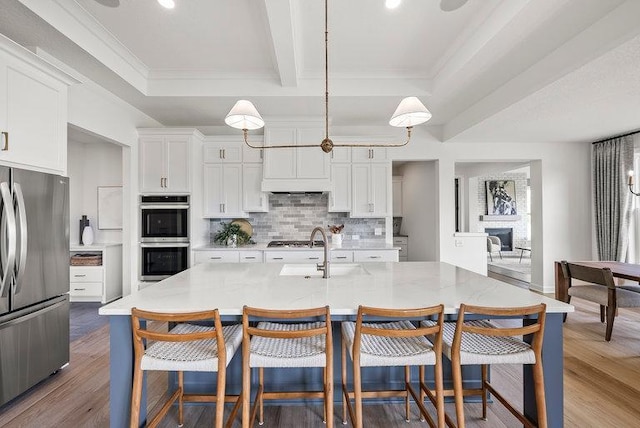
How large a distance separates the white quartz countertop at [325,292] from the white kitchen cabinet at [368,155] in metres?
2.56

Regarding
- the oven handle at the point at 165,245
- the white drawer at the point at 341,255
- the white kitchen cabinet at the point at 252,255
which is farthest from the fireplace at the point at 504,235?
the oven handle at the point at 165,245

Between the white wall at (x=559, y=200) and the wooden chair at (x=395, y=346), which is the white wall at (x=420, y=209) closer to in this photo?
the white wall at (x=559, y=200)

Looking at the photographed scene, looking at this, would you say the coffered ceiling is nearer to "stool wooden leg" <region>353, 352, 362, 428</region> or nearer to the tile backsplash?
the tile backsplash

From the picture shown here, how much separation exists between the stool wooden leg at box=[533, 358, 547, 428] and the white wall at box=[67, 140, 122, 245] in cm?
557

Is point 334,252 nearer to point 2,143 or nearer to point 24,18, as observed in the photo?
point 2,143

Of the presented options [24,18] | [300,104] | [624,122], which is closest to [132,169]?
[24,18]

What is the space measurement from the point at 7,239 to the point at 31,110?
927mm

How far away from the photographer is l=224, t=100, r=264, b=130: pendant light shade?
2124mm

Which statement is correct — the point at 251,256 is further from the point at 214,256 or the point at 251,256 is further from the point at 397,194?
the point at 397,194

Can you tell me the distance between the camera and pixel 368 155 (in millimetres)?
4668

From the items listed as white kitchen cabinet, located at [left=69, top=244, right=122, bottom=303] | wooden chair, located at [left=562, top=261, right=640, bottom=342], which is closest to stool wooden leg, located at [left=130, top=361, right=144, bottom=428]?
white kitchen cabinet, located at [left=69, top=244, right=122, bottom=303]

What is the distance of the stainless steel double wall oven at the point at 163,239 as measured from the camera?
13.8 feet

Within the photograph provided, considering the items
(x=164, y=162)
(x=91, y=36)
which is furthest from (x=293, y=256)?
(x=91, y=36)

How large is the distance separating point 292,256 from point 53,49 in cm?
322
